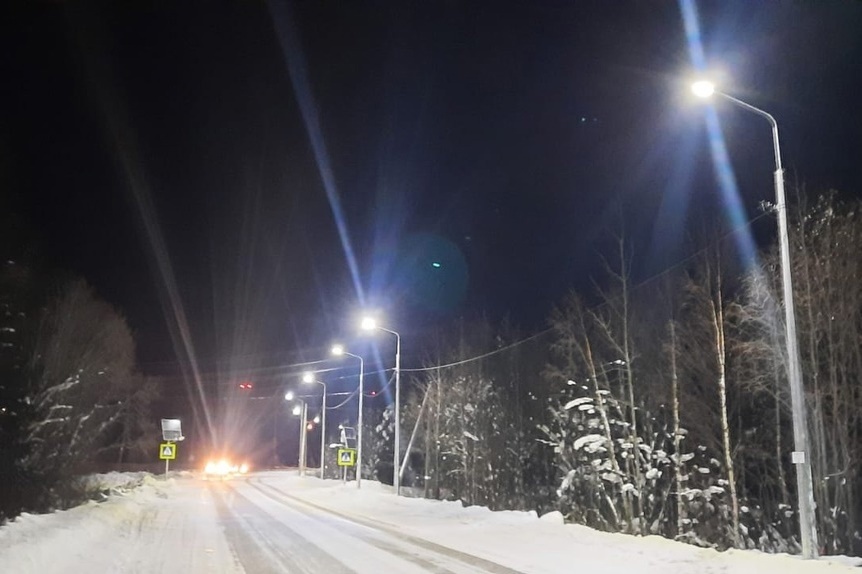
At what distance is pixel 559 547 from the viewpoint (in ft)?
57.2

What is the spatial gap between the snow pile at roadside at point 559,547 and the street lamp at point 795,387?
56 cm

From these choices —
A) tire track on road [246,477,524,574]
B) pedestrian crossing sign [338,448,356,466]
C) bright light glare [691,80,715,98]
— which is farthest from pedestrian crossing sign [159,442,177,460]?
bright light glare [691,80,715,98]

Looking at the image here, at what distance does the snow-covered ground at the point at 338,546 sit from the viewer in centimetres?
1319

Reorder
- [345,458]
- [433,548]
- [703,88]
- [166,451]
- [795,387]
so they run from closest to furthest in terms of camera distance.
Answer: [795,387]
[703,88]
[433,548]
[345,458]
[166,451]

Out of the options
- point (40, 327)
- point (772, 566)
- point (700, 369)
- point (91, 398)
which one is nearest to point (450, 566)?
point (772, 566)

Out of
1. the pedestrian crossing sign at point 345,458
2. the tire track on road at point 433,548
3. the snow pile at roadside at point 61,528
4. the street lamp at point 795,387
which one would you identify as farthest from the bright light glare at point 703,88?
the pedestrian crossing sign at point 345,458

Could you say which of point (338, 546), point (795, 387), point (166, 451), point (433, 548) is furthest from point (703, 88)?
point (166, 451)

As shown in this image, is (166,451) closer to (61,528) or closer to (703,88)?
(61,528)

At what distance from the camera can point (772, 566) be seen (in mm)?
12273

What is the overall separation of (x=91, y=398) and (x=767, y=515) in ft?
89.9

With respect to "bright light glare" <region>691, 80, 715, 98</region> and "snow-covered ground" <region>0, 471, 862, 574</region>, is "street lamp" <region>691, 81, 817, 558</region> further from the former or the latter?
"snow-covered ground" <region>0, 471, 862, 574</region>

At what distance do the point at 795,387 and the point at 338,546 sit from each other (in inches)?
410

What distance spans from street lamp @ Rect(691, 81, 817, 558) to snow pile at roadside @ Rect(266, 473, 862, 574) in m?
0.56

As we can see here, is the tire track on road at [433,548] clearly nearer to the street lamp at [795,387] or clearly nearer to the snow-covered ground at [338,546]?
the snow-covered ground at [338,546]
